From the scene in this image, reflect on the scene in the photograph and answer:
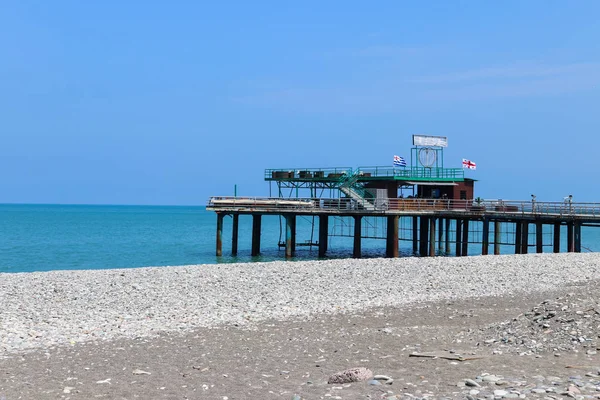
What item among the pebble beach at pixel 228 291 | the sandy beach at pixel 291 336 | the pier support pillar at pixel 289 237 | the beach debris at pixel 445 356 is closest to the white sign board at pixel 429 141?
the pier support pillar at pixel 289 237

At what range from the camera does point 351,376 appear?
37.4 feet

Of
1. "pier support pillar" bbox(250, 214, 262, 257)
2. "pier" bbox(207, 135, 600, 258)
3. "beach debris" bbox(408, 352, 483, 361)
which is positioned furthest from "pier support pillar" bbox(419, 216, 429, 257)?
"beach debris" bbox(408, 352, 483, 361)

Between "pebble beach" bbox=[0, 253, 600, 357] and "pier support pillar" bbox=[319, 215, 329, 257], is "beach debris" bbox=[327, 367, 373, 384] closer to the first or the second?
"pebble beach" bbox=[0, 253, 600, 357]

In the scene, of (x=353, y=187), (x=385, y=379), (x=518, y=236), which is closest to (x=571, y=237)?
(x=518, y=236)

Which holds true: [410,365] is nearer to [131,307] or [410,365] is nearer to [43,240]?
[131,307]

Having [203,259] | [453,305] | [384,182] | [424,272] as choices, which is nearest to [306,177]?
[384,182]

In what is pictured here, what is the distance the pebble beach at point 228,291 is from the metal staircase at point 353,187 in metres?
18.5

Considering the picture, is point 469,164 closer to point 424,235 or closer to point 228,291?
point 424,235

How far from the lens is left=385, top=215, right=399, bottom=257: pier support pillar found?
45.8m

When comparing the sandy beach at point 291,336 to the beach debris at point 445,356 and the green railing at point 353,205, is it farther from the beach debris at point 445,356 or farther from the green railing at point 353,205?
the green railing at point 353,205

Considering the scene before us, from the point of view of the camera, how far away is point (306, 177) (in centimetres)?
5450

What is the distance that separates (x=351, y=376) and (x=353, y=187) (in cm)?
4144

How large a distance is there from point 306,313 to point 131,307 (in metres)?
4.94

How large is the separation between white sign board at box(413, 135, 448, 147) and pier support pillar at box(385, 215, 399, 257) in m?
9.66
